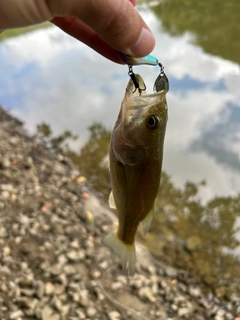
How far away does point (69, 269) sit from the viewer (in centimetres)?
431

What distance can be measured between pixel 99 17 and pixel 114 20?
71 mm

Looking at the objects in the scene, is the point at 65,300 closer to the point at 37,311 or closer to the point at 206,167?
the point at 37,311

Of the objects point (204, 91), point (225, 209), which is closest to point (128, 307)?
point (225, 209)

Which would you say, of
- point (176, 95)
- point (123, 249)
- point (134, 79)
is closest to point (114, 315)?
point (123, 249)

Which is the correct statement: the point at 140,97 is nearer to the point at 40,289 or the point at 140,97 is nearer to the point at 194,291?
the point at 40,289

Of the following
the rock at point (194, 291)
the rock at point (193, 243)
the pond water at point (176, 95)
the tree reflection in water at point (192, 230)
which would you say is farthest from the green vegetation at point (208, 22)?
the rock at point (194, 291)

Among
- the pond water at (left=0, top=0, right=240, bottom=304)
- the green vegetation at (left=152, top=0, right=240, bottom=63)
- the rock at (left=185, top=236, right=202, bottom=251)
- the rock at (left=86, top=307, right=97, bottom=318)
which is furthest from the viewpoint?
the green vegetation at (left=152, top=0, right=240, bottom=63)

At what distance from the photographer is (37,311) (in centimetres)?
382

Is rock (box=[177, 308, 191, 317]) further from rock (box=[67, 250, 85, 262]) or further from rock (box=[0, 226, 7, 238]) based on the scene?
rock (box=[0, 226, 7, 238])

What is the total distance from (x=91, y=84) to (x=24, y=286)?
6.27 meters

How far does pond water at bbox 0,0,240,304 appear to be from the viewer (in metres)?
6.63

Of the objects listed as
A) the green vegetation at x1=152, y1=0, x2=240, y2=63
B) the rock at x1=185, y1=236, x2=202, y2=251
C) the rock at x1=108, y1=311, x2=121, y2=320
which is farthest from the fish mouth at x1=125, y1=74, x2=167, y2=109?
the green vegetation at x1=152, y1=0, x2=240, y2=63

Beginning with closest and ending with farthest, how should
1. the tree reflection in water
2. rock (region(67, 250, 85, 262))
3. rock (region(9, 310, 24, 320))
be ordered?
rock (region(9, 310, 24, 320))
rock (region(67, 250, 85, 262))
the tree reflection in water

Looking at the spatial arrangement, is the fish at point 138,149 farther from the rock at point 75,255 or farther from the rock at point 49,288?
the rock at point 75,255
